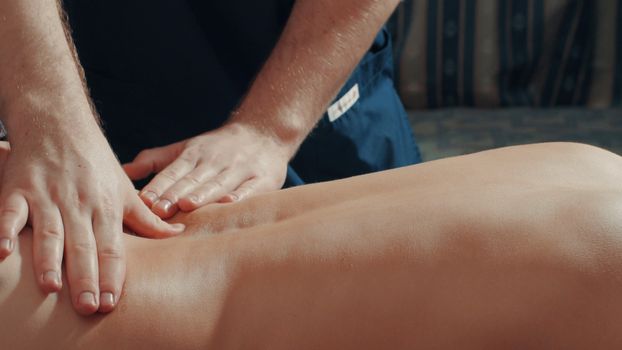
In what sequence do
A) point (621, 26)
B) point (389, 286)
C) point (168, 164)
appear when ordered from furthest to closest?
point (621, 26)
point (168, 164)
point (389, 286)

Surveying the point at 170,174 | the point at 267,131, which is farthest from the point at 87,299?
the point at 267,131

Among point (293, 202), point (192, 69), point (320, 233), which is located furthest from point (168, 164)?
point (320, 233)

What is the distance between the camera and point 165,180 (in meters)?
1.34

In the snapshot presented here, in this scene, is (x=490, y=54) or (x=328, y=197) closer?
(x=328, y=197)

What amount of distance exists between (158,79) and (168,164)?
0.24 metres

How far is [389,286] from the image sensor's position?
967mm

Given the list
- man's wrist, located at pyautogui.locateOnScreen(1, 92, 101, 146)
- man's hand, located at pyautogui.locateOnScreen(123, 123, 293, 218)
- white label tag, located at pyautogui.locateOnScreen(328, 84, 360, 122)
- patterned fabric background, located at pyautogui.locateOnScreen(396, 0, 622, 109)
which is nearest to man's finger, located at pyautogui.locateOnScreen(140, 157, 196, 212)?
man's hand, located at pyautogui.locateOnScreen(123, 123, 293, 218)

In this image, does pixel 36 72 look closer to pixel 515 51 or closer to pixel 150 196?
pixel 150 196

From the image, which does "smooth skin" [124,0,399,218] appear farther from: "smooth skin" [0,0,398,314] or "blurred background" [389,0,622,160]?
"blurred background" [389,0,622,160]

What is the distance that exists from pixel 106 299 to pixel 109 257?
2.6 inches

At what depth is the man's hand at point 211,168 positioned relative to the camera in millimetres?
1287

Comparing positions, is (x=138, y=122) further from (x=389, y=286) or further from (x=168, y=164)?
(x=389, y=286)

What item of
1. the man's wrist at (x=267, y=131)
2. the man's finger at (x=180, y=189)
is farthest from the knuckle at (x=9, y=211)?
the man's wrist at (x=267, y=131)

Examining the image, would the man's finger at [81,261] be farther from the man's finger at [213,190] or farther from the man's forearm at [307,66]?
the man's forearm at [307,66]
